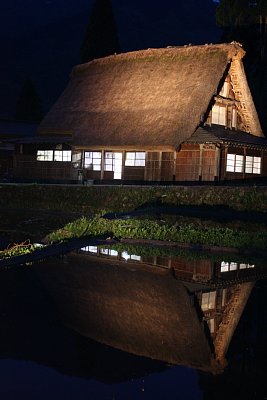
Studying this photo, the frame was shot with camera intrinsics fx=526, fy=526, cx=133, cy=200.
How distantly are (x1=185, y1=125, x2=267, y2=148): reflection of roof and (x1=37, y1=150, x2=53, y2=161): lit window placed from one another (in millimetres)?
11250

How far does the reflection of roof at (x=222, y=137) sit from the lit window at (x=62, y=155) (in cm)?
976

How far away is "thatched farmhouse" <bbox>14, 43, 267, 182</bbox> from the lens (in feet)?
102

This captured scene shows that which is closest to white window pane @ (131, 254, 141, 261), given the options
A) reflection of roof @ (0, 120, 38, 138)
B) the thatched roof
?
the thatched roof

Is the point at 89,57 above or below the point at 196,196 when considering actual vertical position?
above

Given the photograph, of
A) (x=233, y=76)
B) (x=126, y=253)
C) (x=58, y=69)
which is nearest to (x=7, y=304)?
(x=126, y=253)

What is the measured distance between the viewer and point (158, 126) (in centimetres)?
3164

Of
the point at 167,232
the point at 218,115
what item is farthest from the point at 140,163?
the point at 167,232

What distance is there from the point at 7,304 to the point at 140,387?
173 inches

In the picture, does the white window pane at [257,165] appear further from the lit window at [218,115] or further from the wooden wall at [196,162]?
the wooden wall at [196,162]

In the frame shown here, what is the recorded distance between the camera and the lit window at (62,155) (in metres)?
36.4

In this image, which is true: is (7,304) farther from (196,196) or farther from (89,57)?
(89,57)

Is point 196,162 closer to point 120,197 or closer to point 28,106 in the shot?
point 120,197

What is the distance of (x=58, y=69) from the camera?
147625 mm

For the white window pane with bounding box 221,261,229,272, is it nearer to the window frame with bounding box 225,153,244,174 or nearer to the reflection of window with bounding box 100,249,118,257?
the reflection of window with bounding box 100,249,118,257
